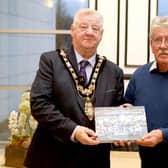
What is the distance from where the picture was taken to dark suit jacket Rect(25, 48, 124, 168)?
1.56 meters

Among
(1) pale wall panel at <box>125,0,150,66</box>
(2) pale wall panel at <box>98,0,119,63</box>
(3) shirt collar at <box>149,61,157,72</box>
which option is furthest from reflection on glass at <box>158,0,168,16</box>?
(3) shirt collar at <box>149,61,157,72</box>

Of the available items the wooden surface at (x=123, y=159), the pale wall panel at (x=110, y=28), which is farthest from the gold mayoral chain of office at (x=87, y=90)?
the pale wall panel at (x=110, y=28)

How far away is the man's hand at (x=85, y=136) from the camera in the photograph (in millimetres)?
1484

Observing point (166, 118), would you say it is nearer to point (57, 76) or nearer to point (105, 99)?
point (105, 99)

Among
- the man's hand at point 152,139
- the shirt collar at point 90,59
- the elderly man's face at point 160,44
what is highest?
the elderly man's face at point 160,44

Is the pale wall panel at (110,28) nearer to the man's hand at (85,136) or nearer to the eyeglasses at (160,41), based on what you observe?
the eyeglasses at (160,41)

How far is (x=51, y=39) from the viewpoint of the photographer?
12.2 ft

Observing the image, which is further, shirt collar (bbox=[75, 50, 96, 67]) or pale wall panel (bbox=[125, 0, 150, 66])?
pale wall panel (bbox=[125, 0, 150, 66])

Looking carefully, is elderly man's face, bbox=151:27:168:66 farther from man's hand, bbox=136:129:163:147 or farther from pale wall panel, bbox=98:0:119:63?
pale wall panel, bbox=98:0:119:63

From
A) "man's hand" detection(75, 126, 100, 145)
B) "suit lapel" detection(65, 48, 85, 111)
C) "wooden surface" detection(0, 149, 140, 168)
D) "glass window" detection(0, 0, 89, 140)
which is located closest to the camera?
"man's hand" detection(75, 126, 100, 145)

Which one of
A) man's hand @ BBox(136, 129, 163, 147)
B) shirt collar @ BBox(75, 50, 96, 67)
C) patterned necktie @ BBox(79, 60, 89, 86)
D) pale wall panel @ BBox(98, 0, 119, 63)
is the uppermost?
pale wall panel @ BBox(98, 0, 119, 63)

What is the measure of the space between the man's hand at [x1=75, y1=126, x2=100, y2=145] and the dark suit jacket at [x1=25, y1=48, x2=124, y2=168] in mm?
29

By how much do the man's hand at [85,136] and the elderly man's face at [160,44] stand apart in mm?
406

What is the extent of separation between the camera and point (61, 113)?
5.16 ft
